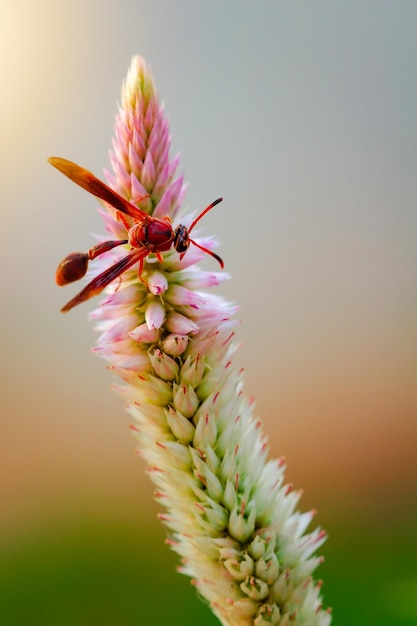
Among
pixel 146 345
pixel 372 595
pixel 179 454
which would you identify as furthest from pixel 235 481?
pixel 372 595

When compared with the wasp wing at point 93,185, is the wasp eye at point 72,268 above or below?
below

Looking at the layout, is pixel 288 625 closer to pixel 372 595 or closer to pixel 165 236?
pixel 165 236

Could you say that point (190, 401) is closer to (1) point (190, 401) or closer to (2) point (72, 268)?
(1) point (190, 401)

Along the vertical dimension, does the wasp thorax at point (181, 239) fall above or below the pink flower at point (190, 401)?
above

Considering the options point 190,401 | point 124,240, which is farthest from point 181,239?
point 190,401

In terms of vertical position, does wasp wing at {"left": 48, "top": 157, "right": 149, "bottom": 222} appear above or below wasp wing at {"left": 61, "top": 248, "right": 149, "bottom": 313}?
above

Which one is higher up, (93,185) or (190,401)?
(93,185)
